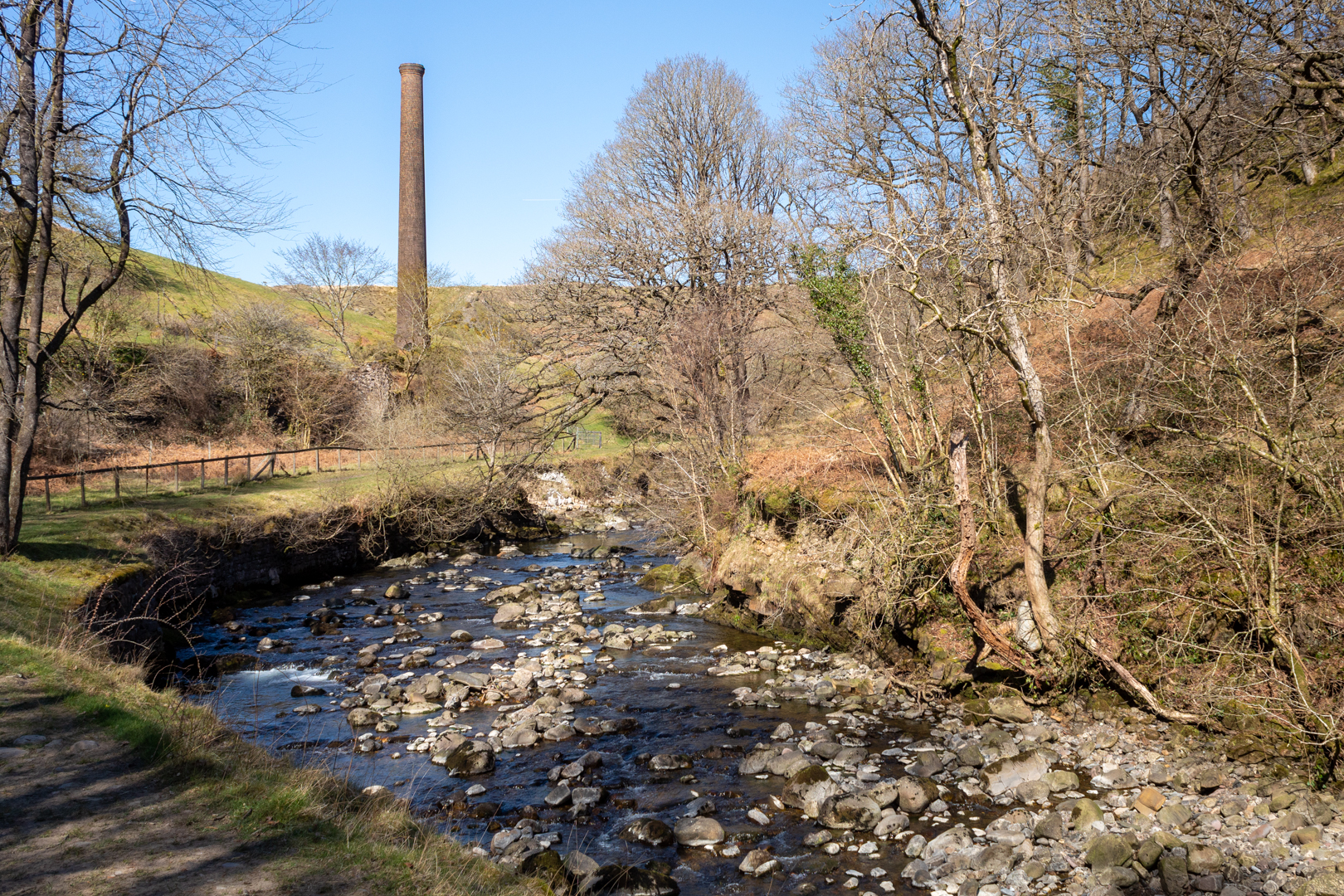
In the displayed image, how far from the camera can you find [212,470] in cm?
2564

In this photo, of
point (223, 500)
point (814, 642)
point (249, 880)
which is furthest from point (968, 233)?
point (223, 500)

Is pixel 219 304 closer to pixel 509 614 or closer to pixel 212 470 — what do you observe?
pixel 509 614

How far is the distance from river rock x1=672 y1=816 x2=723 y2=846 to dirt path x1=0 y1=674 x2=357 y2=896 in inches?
154

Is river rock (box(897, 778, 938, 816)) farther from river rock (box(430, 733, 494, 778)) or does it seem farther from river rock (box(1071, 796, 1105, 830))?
river rock (box(430, 733, 494, 778))

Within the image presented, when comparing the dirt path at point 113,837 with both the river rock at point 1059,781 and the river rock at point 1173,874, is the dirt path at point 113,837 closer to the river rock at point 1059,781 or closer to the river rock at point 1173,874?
the river rock at point 1173,874

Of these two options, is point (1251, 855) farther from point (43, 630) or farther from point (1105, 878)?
point (43, 630)

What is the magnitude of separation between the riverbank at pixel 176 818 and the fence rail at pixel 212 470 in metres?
12.9

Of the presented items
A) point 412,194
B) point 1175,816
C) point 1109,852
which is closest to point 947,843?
point 1109,852

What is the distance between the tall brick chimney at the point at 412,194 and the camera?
42750mm

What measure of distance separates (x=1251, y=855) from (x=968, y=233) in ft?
32.2

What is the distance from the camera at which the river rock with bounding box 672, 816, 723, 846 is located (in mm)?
8148

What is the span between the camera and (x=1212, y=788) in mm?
8078

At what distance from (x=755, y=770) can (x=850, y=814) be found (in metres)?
1.56

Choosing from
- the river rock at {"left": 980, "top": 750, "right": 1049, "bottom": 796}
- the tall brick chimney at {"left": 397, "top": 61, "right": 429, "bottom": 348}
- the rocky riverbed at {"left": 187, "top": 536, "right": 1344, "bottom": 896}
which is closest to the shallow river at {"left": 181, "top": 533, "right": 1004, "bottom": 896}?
the rocky riverbed at {"left": 187, "top": 536, "right": 1344, "bottom": 896}
